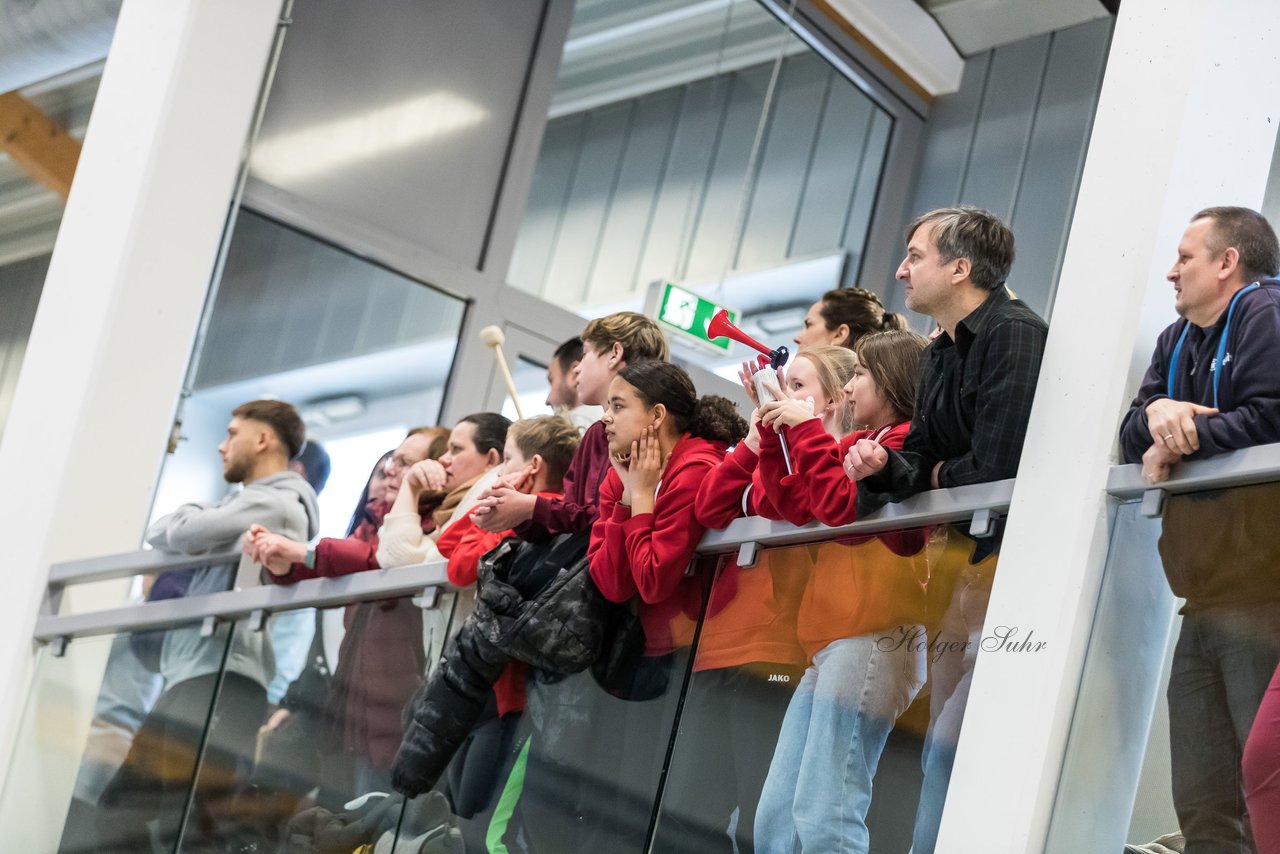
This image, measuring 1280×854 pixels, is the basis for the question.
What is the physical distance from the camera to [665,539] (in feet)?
10.4

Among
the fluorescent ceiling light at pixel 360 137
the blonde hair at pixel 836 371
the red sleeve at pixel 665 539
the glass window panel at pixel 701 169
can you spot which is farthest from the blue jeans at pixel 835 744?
the glass window panel at pixel 701 169

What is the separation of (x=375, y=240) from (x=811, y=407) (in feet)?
14.3

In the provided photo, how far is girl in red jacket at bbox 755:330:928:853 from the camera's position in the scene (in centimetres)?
278

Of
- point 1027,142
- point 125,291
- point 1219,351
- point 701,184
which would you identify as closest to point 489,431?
point 125,291

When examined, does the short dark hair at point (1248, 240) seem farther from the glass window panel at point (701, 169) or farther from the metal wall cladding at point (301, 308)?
the glass window panel at point (701, 169)

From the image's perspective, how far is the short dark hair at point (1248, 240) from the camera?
2629mm

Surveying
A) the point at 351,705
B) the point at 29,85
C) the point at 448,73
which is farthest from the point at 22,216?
the point at 351,705

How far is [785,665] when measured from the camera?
2980 millimetres

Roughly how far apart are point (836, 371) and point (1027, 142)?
17.9 feet

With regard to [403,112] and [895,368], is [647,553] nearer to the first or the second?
[895,368]

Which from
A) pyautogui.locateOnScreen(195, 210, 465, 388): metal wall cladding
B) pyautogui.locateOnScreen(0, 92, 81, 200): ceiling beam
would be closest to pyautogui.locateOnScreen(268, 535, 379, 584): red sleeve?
pyautogui.locateOnScreen(195, 210, 465, 388): metal wall cladding

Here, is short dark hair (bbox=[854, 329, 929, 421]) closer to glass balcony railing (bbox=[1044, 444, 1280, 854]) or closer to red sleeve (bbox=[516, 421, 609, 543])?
glass balcony railing (bbox=[1044, 444, 1280, 854])

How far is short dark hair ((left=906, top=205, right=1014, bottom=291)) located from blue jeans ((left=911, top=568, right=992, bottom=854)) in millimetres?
579

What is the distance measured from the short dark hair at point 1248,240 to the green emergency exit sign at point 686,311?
4.25 meters
